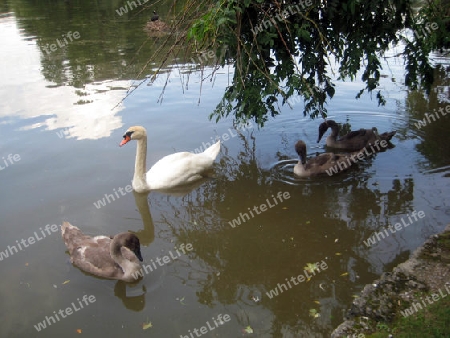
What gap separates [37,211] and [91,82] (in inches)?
317

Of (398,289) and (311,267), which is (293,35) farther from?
(398,289)

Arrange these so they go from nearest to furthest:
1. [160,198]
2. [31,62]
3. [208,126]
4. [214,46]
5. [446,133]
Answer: [214,46]
[160,198]
[446,133]
[208,126]
[31,62]

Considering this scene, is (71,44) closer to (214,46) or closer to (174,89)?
(174,89)

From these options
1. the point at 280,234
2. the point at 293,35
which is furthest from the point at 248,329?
the point at 293,35

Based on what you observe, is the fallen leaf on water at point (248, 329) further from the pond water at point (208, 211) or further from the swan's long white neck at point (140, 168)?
the swan's long white neck at point (140, 168)

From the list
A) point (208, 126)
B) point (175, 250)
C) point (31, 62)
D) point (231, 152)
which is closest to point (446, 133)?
point (231, 152)

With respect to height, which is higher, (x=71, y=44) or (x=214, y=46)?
(x=214, y=46)

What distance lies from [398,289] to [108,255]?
3.74 metres

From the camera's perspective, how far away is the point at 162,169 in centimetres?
871

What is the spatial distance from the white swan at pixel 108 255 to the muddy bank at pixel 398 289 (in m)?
2.84

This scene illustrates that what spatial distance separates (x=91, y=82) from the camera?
1502cm

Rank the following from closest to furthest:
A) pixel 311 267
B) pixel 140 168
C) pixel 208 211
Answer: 1. pixel 311 267
2. pixel 208 211
3. pixel 140 168

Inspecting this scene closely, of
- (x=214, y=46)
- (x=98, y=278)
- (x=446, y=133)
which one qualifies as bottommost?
(x=98, y=278)

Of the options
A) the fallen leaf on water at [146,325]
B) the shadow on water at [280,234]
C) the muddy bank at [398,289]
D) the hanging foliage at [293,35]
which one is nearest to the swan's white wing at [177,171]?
the shadow on water at [280,234]
